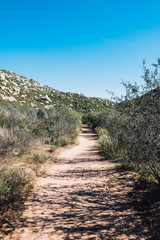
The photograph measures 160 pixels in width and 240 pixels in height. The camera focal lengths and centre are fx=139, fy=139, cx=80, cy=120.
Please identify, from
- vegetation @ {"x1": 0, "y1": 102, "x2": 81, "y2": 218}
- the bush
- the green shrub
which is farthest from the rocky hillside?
the bush

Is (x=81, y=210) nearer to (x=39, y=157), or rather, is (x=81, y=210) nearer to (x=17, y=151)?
(x=39, y=157)

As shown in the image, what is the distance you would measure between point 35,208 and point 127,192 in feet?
8.40

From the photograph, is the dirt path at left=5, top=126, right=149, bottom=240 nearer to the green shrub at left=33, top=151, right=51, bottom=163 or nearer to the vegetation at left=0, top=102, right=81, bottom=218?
the vegetation at left=0, top=102, right=81, bottom=218

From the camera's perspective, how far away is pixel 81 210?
330 cm

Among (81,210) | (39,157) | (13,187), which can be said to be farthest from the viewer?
(39,157)

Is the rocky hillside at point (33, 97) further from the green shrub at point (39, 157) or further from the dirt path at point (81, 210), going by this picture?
the dirt path at point (81, 210)

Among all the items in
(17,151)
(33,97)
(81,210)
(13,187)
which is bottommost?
(81,210)

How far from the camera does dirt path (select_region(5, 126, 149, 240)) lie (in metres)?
2.60

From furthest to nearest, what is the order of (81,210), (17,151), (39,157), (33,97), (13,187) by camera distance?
(33,97), (17,151), (39,157), (13,187), (81,210)

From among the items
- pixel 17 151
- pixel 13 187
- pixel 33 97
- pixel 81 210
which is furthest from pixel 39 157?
pixel 33 97

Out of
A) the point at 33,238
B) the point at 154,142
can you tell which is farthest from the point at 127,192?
the point at 33,238

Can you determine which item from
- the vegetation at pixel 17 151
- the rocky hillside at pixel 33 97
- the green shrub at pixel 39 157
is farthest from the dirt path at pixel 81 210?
the rocky hillside at pixel 33 97

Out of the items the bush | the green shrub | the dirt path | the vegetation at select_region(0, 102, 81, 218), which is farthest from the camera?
the green shrub

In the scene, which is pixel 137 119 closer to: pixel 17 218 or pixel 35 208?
pixel 35 208
